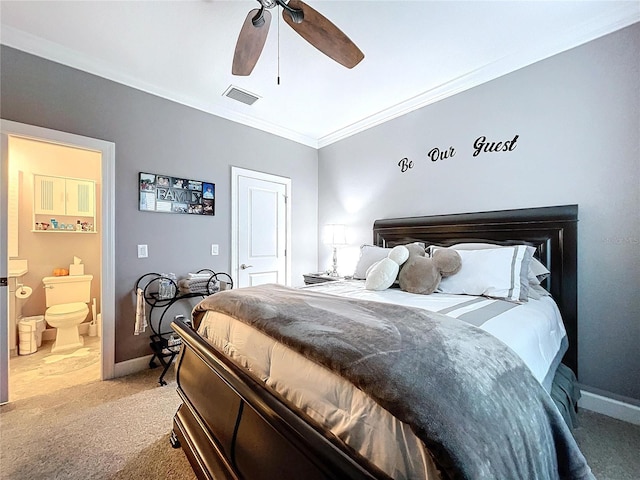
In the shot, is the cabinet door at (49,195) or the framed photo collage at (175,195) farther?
the cabinet door at (49,195)

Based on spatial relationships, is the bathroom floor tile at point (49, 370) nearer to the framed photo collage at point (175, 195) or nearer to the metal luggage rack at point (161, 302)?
the metal luggage rack at point (161, 302)

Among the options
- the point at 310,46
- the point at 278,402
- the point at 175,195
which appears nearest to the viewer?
A: the point at 278,402

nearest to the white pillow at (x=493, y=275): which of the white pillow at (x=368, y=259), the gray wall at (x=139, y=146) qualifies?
the white pillow at (x=368, y=259)

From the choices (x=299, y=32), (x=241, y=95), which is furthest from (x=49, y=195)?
(x=299, y=32)

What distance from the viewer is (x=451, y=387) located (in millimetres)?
695

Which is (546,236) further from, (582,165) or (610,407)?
(610,407)

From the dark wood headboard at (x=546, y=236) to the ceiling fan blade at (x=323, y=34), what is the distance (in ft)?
5.62

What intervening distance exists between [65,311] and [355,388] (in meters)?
3.73

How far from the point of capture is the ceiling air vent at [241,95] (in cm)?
280

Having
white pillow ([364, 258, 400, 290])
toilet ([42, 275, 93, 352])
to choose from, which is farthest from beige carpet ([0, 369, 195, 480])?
white pillow ([364, 258, 400, 290])

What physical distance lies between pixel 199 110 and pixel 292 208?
5.33 ft

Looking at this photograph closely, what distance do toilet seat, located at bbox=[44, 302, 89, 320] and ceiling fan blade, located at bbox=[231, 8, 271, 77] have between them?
314 cm

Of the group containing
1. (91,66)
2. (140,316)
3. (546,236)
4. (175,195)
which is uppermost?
(91,66)

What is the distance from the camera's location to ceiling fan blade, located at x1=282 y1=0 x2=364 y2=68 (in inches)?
59.1
